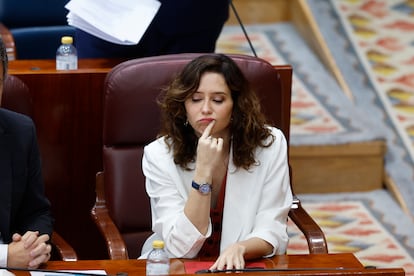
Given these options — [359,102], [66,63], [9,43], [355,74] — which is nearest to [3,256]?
[66,63]

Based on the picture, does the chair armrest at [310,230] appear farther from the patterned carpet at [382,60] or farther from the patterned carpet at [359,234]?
the patterned carpet at [382,60]

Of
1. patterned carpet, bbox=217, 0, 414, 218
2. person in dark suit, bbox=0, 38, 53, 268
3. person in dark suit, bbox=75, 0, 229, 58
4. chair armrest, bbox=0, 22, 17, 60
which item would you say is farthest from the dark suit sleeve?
patterned carpet, bbox=217, 0, 414, 218

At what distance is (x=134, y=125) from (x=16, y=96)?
350 millimetres

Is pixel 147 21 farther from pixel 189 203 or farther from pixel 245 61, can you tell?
pixel 189 203

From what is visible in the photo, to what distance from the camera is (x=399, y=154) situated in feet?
16.0

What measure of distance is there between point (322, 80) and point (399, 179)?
83cm

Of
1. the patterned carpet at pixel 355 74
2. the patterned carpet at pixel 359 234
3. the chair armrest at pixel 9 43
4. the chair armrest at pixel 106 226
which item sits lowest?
the patterned carpet at pixel 359 234

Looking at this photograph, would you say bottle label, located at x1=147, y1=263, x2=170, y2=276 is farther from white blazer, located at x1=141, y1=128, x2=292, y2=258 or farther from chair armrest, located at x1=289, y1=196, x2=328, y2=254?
chair armrest, located at x1=289, y1=196, x2=328, y2=254

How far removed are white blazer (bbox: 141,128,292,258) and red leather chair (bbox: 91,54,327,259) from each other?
23cm

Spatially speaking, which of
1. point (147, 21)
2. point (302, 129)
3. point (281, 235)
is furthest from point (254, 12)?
point (281, 235)

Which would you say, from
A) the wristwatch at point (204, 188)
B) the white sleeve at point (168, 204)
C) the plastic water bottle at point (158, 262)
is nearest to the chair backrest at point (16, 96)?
the white sleeve at point (168, 204)

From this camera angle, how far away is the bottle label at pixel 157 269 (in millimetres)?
2611

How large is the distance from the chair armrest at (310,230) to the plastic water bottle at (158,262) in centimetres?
56

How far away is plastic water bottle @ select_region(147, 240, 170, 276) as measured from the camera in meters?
2.62
